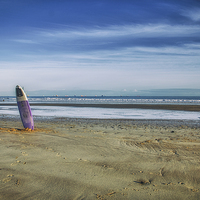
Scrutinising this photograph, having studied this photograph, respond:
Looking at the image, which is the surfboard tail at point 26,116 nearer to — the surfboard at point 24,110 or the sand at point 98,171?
the surfboard at point 24,110

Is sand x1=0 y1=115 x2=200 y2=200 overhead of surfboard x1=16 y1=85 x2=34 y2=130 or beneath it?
beneath

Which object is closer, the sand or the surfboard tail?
the sand

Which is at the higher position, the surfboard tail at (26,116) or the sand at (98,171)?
the surfboard tail at (26,116)

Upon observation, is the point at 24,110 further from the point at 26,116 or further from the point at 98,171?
the point at 98,171

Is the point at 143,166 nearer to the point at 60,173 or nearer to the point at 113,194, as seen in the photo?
the point at 113,194

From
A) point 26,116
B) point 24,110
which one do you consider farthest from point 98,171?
point 24,110

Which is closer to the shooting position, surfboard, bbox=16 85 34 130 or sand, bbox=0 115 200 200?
sand, bbox=0 115 200 200

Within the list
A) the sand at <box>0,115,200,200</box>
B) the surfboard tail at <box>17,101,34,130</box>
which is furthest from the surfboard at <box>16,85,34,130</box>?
the sand at <box>0,115,200,200</box>

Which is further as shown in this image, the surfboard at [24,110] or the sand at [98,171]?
the surfboard at [24,110]

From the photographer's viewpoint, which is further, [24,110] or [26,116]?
[24,110]

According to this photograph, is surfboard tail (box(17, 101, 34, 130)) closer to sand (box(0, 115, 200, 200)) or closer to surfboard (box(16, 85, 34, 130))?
surfboard (box(16, 85, 34, 130))

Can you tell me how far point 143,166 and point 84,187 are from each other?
1.81m

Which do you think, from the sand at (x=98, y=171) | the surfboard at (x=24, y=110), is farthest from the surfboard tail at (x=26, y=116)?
the sand at (x=98, y=171)

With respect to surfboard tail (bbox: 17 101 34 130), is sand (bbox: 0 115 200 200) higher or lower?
lower
